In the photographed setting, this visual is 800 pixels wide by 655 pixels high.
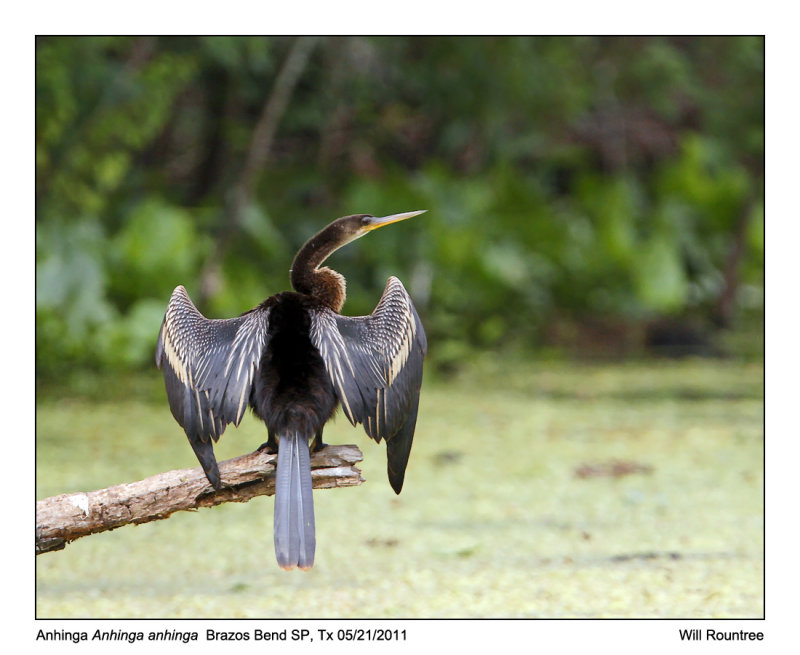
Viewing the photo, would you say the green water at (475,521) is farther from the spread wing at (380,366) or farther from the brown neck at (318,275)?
the brown neck at (318,275)

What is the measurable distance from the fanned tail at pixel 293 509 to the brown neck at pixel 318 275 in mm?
459

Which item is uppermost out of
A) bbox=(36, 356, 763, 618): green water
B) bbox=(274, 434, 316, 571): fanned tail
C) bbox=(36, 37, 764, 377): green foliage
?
bbox=(36, 37, 764, 377): green foliage

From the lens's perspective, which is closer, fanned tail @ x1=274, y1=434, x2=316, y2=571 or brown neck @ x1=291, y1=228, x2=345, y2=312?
fanned tail @ x1=274, y1=434, x2=316, y2=571

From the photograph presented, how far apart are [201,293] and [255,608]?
3.72 metres

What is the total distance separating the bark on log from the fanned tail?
107 millimetres

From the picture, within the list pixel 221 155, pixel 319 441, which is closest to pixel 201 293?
pixel 221 155

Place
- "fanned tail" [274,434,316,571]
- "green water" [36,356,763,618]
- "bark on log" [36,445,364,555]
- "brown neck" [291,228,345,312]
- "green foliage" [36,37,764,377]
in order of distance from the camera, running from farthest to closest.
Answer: "green foliage" [36,37,764,377]
"green water" [36,356,763,618]
"brown neck" [291,228,345,312]
"bark on log" [36,445,364,555]
"fanned tail" [274,434,316,571]

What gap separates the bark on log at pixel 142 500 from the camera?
6.93ft

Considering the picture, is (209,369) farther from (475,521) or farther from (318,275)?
(475,521)

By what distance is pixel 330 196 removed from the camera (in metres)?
8.32

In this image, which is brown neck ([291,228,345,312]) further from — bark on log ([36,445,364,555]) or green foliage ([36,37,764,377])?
green foliage ([36,37,764,377])

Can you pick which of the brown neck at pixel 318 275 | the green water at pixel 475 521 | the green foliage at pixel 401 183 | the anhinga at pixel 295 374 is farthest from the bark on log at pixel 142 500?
the green foliage at pixel 401 183

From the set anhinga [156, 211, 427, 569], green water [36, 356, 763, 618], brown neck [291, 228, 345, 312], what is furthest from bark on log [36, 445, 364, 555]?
green water [36, 356, 763, 618]

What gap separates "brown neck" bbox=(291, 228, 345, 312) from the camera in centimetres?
242
